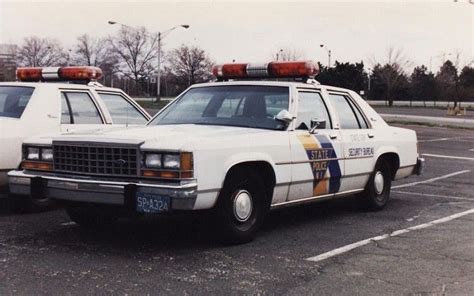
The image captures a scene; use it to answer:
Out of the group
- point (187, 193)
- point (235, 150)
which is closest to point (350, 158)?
point (235, 150)

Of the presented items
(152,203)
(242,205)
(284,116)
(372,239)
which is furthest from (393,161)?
(152,203)

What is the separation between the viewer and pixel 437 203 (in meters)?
8.83

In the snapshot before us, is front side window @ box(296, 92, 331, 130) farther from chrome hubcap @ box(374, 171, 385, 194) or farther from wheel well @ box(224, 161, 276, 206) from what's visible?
chrome hubcap @ box(374, 171, 385, 194)

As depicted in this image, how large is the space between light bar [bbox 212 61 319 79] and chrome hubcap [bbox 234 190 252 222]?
194cm

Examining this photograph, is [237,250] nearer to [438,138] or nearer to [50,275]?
[50,275]

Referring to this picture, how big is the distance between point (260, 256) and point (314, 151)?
158cm

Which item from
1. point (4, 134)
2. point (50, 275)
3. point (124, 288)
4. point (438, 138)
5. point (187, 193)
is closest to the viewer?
point (124, 288)

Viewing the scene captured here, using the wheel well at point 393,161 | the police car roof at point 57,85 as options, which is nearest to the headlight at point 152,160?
the police car roof at point 57,85

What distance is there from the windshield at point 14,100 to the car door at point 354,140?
3.65m

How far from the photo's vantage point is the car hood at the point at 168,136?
17.5 feet

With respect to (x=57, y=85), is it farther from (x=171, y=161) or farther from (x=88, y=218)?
(x=171, y=161)

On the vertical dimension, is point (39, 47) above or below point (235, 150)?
above

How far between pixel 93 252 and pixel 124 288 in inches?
46.2

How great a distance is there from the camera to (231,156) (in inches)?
220
